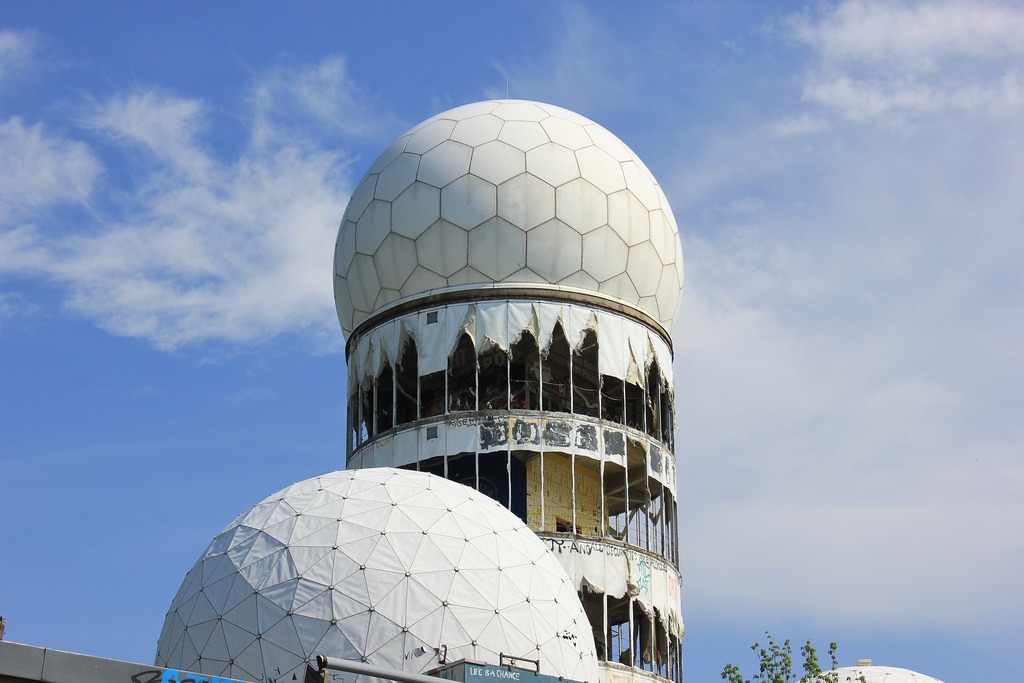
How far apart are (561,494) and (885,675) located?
16.8m

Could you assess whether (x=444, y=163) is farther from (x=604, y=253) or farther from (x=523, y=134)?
(x=604, y=253)

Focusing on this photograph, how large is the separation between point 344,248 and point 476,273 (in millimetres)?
5559

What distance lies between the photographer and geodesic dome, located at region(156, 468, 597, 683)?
3083 cm

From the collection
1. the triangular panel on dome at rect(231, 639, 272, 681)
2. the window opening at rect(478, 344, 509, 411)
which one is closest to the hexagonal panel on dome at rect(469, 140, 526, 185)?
the window opening at rect(478, 344, 509, 411)

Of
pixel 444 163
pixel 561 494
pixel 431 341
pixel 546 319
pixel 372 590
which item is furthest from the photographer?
pixel 444 163

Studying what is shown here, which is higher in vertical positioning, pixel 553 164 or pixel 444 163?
pixel 444 163

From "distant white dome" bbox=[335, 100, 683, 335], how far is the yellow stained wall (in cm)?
514

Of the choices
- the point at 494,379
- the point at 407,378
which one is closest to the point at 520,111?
the point at 494,379

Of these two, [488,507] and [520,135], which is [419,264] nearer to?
[520,135]

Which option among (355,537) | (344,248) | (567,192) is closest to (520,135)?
(567,192)

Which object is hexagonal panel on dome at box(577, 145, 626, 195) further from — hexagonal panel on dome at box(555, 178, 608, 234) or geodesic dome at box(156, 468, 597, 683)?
geodesic dome at box(156, 468, 597, 683)

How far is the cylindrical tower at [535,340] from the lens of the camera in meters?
41.0

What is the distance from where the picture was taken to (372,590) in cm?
3145

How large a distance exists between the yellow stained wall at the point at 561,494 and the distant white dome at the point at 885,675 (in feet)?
46.2
